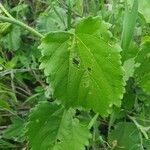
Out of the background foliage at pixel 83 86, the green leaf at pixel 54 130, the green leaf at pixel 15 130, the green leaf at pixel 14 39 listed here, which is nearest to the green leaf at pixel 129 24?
the background foliage at pixel 83 86

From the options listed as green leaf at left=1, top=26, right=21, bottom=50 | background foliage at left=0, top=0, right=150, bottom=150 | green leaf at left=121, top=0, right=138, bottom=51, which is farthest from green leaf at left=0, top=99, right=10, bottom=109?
green leaf at left=121, top=0, right=138, bottom=51

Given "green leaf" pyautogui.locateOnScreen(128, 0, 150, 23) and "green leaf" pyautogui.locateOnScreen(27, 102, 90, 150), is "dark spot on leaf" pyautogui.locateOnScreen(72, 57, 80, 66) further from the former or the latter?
"green leaf" pyautogui.locateOnScreen(128, 0, 150, 23)

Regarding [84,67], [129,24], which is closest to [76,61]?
[84,67]

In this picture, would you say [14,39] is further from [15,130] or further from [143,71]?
[143,71]

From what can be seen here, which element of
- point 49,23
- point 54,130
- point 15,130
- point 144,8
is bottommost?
point 15,130

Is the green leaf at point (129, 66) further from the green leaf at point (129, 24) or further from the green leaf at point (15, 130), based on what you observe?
the green leaf at point (15, 130)

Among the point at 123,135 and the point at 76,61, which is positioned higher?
the point at 76,61
